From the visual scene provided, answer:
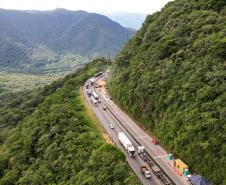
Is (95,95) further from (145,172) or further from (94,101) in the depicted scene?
(145,172)

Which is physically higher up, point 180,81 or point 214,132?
point 180,81

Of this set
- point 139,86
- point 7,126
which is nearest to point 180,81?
point 139,86

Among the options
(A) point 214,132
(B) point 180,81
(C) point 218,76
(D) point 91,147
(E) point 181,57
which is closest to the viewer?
(A) point 214,132

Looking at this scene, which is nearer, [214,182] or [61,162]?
[214,182]

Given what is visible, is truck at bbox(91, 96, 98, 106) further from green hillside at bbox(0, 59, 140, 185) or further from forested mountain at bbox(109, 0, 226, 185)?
forested mountain at bbox(109, 0, 226, 185)

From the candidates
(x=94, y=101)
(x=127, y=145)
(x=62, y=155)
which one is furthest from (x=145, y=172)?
(x=94, y=101)

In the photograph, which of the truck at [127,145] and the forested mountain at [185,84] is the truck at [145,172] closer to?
the truck at [127,145]

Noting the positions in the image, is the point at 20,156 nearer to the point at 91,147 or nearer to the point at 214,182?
the point at 91,147

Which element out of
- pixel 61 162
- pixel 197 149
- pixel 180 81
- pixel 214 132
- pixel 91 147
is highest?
pixel 180 81
